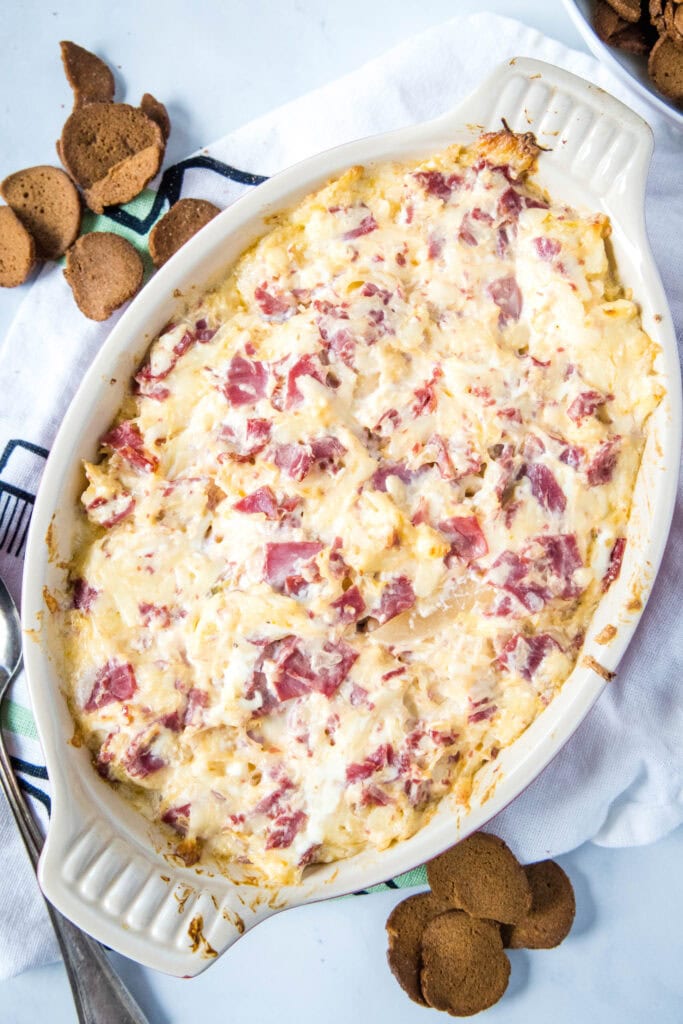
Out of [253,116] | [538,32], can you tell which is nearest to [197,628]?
[253,116]

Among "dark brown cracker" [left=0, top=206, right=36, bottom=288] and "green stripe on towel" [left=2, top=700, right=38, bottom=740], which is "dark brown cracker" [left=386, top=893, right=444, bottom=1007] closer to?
"green stripe on towel" [left=2, top=700, right=38, bottom=740]

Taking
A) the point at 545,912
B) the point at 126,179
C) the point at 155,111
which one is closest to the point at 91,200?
the point at 126,179

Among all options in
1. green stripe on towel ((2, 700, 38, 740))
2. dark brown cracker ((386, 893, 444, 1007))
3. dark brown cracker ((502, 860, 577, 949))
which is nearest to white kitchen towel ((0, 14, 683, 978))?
green stripe on towel ((2, 700, 38, 740))

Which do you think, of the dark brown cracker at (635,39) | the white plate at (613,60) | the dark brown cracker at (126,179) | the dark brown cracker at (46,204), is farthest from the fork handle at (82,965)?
the dark brown cracker at (635,39)

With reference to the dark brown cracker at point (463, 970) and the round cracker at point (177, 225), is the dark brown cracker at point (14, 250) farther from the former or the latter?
the dark brown cracker at point (463, 970)

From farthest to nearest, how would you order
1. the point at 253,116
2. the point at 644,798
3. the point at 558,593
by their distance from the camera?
the point at 253,116 < the point at 644,798 < the point at 558,593

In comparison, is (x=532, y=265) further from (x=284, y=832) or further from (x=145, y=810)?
(x=145, y=810)

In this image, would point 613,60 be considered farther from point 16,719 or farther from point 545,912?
point 16,719
